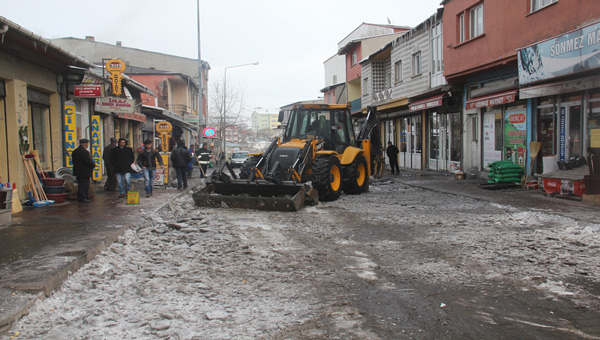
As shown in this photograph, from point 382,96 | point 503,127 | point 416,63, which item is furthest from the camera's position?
point 382,96

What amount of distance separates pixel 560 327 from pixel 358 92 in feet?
122

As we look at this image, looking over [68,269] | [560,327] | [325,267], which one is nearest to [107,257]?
[68,269]

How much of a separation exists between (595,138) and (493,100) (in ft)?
13.3

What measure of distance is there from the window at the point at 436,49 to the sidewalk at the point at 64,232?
825 cm

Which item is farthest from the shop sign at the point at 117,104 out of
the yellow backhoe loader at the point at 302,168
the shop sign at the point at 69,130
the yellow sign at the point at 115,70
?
the yellow backhoe loader at the point at 302,168

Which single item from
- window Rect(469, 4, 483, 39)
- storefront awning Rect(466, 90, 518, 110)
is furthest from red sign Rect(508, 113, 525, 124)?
window Rect(469, 4, 483, 39)

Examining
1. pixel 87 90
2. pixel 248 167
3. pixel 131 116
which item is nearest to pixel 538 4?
pixel 248 167

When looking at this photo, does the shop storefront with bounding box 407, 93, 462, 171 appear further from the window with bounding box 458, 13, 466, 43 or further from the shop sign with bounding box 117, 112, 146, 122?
the shop sign with bounding box 117, 112, 146, 122

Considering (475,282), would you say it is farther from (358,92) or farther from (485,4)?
(358,92)

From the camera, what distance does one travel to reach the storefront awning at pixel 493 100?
1477 cm

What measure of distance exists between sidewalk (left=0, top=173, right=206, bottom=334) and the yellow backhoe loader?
1.70 metres

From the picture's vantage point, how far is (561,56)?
11914 millimetres

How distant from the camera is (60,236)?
714cm

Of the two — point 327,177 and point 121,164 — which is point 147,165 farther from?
point 327,177
